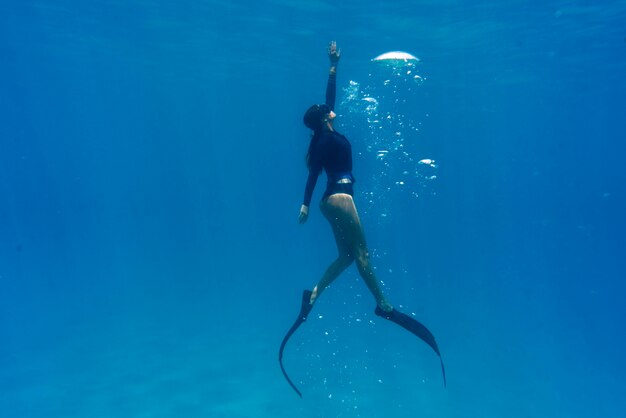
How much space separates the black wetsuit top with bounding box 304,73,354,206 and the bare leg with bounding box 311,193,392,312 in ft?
0.55

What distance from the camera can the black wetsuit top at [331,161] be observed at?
679cm

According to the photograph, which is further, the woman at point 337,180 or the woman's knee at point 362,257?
the woman's knee at point 362,257

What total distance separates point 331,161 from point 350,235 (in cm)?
102

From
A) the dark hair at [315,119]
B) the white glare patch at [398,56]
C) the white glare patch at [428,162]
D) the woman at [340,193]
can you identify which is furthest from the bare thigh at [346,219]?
the white glare patch at [428,162]

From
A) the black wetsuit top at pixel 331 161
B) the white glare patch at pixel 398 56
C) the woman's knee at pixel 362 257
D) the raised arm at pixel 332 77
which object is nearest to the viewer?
the black wetsuit top at pixel 331 161

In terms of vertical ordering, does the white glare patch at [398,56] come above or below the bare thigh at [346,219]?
above

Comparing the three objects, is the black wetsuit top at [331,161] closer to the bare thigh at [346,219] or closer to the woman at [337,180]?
the woman at [337,180]

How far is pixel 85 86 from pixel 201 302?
78.9 ft

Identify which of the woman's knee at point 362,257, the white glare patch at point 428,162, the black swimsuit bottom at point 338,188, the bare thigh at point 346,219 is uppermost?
the white glare patch at point 428,162

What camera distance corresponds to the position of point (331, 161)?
6.90 meters

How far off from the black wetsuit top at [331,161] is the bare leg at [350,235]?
0.17m

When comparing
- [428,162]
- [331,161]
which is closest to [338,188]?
[331,161]

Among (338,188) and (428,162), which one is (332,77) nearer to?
(338,188)

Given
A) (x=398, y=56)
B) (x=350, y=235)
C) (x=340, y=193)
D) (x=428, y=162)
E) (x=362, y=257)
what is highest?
(x=428, y=162)
